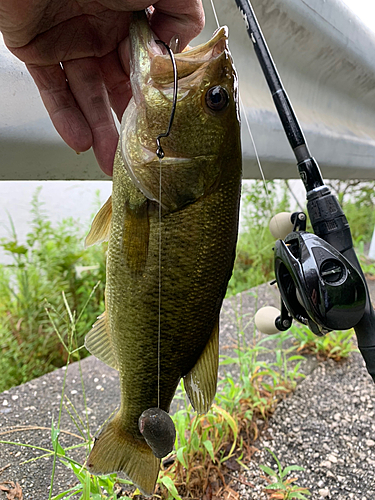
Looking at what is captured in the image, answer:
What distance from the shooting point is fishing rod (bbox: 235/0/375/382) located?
2.84 feet

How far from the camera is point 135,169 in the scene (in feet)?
2.84

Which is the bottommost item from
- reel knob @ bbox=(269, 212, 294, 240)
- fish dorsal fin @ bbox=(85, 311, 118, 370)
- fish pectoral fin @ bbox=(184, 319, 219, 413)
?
fish dorsal fin @ bbox=(85, 311, 118, 370)

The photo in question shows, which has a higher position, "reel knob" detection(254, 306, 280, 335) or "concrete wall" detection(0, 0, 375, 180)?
"concrete wall" detection(0, 0, 375, 180)

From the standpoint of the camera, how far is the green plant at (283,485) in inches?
62.7

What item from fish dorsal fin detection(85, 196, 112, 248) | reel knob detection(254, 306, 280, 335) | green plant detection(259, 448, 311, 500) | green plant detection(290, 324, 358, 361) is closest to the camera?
fish dorsal fin detection(85, 196, 112, 248)

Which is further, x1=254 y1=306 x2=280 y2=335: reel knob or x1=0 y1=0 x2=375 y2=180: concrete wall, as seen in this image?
x1=254 y1=306 x2=280 y2=335: reel knob

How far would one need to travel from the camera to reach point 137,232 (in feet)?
2.96

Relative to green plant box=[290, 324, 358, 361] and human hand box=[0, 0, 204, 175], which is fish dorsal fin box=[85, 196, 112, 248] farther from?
green plant box=[290, 324, 358, 361]

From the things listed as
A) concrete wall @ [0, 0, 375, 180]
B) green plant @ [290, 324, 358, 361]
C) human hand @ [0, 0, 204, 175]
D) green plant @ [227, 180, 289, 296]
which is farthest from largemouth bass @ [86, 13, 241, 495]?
green plant @ [227, 180, 289, 296]

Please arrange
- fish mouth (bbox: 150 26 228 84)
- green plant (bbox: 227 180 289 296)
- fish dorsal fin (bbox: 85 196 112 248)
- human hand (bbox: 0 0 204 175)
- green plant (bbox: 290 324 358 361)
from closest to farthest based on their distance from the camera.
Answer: fish mouth (bbox: 150 26 228 84)
human hand (bbox: 0 0 204 175)
fish dorsal fin (bbox: 85 196 112 248)
green plant (bbox: 290 324 358 361)
green plant (bbox: 227 180 289 296)

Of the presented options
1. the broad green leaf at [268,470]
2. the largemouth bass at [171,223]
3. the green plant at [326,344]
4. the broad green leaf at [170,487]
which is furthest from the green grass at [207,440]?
the largemouth bass at [171,223]

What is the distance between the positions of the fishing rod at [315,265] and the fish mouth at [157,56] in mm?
442

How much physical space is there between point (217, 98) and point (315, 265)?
1.40 feet

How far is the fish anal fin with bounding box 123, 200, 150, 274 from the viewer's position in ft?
2.94
